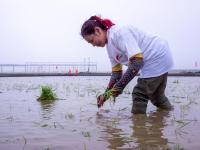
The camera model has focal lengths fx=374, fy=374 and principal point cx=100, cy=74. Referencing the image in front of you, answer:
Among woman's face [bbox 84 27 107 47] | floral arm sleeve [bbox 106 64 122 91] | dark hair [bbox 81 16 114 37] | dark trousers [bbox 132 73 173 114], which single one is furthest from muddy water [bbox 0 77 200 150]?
dark hair [bbox 81 16 114 37]

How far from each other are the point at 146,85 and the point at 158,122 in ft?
2.40

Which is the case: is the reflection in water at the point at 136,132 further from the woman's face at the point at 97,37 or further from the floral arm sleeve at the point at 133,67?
the woman's face at the point at 97,37

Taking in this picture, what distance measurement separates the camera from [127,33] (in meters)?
4.48

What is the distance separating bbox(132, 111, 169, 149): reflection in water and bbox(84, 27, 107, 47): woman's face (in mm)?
1047

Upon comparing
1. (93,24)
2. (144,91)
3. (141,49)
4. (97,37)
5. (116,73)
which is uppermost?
(93,24)

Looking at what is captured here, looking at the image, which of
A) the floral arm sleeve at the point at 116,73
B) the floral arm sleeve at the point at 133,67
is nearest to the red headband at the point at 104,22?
the floral arm sleeve at the point at 133,67

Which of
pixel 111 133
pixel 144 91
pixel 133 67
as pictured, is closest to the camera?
pixel 111 133

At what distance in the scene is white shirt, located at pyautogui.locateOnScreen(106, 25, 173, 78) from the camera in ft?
14.6

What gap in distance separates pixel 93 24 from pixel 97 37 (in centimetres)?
17

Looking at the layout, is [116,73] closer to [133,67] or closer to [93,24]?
[133,67]

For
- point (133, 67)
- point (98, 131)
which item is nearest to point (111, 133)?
point (98, 131)

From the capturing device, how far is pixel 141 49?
4730 mm

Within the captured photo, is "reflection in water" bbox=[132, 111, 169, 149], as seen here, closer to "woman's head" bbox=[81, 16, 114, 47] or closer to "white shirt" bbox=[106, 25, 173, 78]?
"white shirt" bbox=[106, 25, 173, 78]

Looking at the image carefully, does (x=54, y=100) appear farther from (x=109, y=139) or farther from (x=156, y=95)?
(x=109, y=139)
